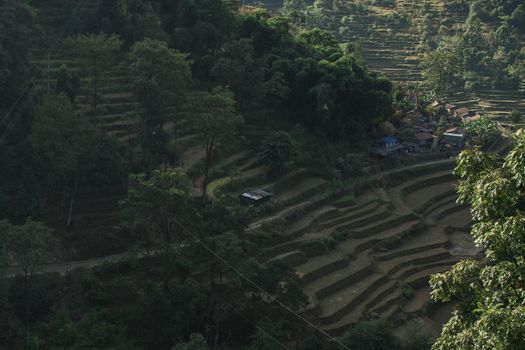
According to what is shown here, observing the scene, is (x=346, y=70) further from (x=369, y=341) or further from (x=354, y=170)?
(x=369, y=341)

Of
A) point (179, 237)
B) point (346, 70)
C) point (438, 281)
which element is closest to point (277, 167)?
point (346, 70)

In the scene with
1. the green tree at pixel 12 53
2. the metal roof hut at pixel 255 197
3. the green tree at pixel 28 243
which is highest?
the green tree at pixel 12 53

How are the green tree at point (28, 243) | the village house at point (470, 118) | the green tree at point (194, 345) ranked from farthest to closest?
1. the village house at point (470, 118)
2. the green tree at point (28, 243)
3. the green tree at point (194, 345)

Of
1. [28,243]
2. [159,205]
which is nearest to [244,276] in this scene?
[159,205]

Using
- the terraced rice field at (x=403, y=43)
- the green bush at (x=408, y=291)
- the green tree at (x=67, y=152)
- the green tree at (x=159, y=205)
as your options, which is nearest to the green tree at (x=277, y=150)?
the green tree at (x=67, y=152)

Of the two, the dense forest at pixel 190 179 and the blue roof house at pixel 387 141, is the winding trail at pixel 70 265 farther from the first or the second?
the blue roof house at pixel 387 141

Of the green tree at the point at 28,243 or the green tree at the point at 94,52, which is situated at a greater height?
the green tree at the point at 94,52

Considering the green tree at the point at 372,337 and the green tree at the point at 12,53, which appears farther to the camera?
the green tree at the point at 12,53
